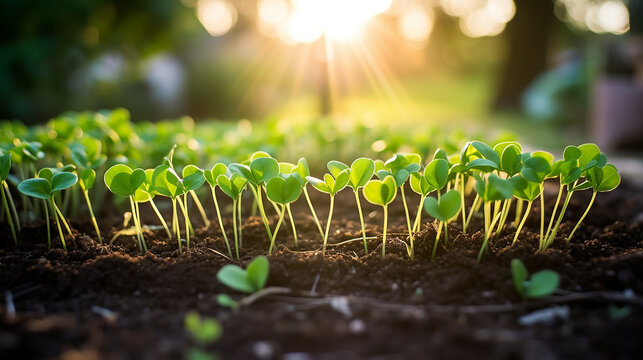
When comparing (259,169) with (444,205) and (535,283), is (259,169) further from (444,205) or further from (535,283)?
(535,283)

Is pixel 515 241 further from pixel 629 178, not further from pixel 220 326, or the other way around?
pixel 629 178

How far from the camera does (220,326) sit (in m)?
0.89

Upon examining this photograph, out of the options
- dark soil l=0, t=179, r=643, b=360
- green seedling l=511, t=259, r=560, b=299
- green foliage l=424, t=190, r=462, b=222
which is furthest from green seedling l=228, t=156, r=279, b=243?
green seedling l=511, t=259, r=560, b=299

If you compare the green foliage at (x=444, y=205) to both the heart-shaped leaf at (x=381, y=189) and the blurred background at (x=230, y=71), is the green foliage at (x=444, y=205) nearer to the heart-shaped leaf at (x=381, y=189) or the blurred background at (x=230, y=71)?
the heart-shaped leaf at (x=381, y=189)

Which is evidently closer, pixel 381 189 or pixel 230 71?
pixel 381 189

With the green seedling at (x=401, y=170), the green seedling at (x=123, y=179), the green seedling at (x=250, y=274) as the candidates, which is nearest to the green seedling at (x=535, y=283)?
the green seedling at (x=401, y=170)

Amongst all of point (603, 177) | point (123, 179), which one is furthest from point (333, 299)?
point (603, 177)

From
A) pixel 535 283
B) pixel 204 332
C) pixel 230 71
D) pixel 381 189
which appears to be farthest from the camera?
pixel 230 71

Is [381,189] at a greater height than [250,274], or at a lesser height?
greater

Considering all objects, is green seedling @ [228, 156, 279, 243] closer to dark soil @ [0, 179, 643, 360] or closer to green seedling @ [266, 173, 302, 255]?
green seedling @ [266, 173, 302, 255]

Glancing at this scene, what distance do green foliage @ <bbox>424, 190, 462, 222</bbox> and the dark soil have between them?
16 centimetres

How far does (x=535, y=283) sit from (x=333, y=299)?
17.5 inches

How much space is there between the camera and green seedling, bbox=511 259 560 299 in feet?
3.23

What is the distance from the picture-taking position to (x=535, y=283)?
102cm
